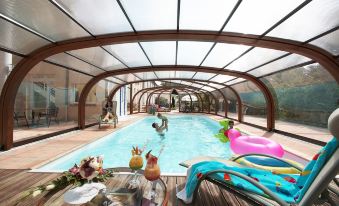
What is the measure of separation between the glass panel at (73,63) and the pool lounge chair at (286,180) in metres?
6.43

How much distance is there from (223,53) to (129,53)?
367 cm

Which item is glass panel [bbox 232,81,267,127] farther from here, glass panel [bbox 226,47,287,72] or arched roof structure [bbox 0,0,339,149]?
arched roof structure [bbox 0,0,339,149]

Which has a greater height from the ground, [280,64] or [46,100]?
[280,64]

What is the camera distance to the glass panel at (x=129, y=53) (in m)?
6.89

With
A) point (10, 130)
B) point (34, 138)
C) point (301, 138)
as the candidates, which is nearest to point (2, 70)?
point (10, 130)

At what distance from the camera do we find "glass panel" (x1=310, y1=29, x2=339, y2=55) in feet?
15.5

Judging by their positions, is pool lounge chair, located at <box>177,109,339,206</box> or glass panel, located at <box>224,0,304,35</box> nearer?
pool lounge chair, located at <box>177,109,339,206</box>

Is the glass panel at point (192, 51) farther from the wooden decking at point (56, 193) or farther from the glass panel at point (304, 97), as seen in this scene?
the glass panel at point (304, 97)

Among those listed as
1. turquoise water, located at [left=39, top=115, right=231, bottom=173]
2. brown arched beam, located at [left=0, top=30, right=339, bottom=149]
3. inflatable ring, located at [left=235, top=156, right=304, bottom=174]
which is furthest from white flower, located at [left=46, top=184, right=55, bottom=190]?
brown arched beam, located at [left=0, top=30, right=339, bottom=149]

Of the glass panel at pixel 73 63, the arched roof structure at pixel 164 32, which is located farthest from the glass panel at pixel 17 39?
the glass panel at pixel 73 63

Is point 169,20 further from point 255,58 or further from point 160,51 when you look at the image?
point 255,58

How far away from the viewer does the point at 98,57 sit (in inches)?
311

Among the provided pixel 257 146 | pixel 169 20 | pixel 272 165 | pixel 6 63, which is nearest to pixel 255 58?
pixel 257 146

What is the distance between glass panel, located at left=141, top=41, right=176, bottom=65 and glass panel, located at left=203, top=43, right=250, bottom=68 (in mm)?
1557
